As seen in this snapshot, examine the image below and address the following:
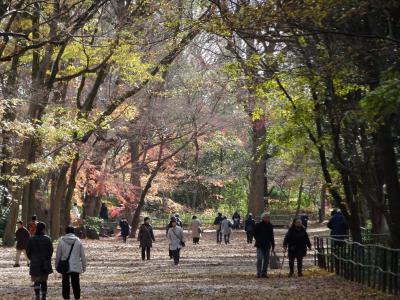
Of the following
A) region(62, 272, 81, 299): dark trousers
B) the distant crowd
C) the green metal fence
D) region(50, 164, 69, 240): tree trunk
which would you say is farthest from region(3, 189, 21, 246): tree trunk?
region(62, 272, 81, 299): dark trousers

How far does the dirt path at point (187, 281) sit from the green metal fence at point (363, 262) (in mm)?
250

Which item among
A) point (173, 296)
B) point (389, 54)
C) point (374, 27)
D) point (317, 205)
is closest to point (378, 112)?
point (389, 54)

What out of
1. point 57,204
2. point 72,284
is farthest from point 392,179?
point 57,204

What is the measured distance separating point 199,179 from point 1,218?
2390cm

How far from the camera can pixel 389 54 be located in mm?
12125

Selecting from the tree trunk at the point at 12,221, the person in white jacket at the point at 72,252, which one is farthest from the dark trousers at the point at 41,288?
the tree trunk at the point at 12,221

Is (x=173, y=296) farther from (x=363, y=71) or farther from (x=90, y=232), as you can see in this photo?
(x=90, y=232)

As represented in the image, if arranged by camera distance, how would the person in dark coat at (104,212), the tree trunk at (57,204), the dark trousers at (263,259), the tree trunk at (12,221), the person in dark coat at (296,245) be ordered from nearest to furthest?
1. the dark trousers at (263,259)
2. the person in dark coat at (296,245)
3. the tree trunk at (12,221)
4. the tree trunk at (57,204)
5. the person in dark coat at (104,212)

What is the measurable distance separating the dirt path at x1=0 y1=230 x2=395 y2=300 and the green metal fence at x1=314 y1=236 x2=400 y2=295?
250 mm

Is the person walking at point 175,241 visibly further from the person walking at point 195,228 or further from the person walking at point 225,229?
the person walking at point 225,229

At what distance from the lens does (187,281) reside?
19.8 meters

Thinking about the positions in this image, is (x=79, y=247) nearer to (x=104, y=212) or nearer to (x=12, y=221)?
(x=12, y=221)

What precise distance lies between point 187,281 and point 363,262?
4.72 metres

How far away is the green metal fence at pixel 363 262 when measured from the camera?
48.3 ft
